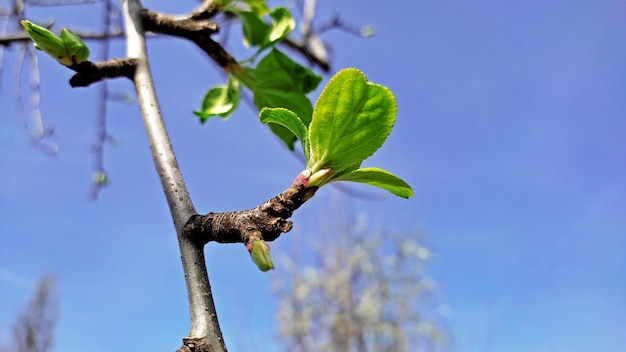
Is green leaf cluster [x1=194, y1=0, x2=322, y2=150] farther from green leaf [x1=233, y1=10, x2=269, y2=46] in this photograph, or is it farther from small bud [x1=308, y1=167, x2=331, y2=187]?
small bud [x1=308, y1=167, x2=331, y2=187]

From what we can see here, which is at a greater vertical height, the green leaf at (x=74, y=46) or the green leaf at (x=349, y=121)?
the green leaf at (x=74, y=46)

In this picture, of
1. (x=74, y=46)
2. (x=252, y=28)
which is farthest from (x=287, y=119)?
(x=252, y=28)

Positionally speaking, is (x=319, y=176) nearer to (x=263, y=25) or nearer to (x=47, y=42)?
(x=47, y=42)

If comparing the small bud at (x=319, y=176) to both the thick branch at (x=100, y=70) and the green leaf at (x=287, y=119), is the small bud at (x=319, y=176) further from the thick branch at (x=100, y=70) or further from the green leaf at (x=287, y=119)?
the thick branch at (x=100, y=70)

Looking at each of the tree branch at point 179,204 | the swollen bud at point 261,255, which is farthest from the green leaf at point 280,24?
the swollen bud at point 261,255

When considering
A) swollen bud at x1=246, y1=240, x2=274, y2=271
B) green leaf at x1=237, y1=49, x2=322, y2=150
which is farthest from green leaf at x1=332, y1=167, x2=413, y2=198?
green leaf at x1=237, y1=49, x2=322, y2=150

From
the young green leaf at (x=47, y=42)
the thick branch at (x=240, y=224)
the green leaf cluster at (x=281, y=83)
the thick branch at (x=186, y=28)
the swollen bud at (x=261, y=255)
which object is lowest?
the swollen bud at (x=261, y=255)
